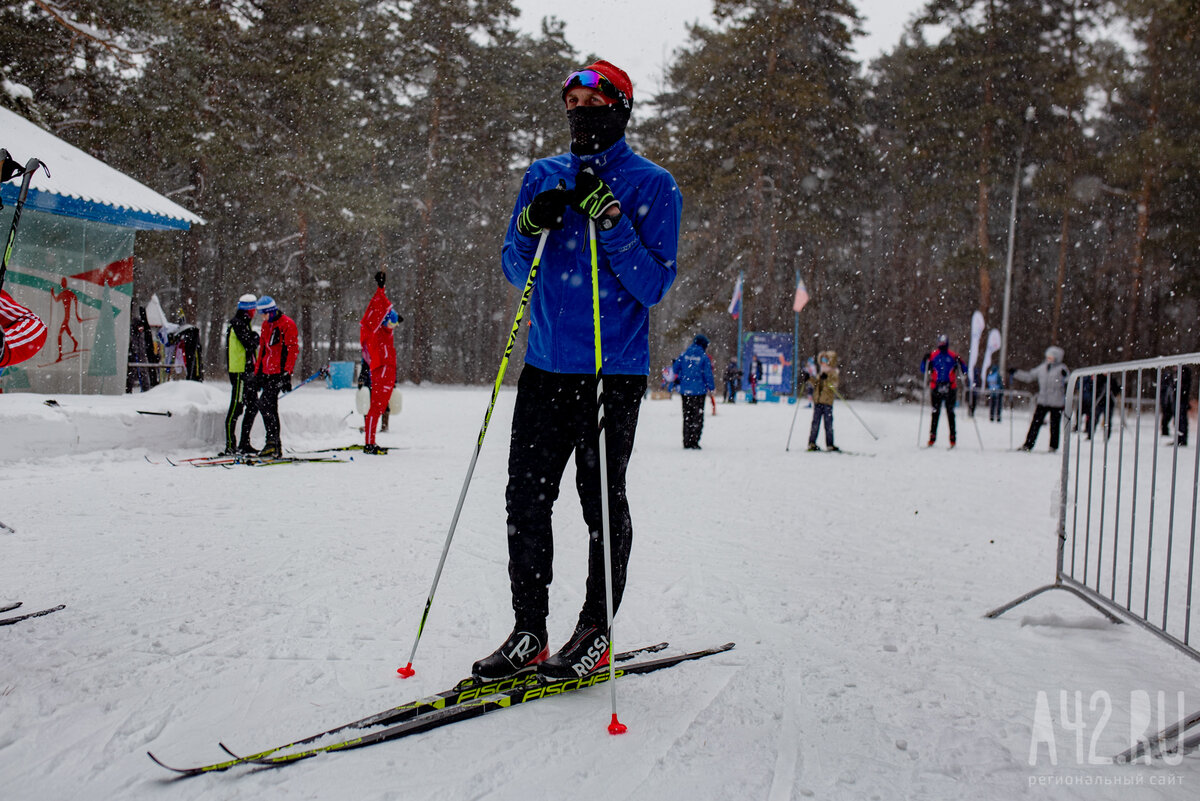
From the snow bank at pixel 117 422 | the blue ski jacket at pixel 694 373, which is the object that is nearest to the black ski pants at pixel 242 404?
the snow bank at pixel 117 422

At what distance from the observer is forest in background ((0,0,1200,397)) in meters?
23.3

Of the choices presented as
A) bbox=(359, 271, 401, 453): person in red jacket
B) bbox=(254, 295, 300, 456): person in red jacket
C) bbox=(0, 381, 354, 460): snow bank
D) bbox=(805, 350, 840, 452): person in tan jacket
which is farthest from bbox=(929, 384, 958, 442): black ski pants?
bbox=(0, 381, 354, 460): snow bank

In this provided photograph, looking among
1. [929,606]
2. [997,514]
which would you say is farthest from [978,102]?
[929,606]

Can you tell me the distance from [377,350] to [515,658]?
8.57 metres

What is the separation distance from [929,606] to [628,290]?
260 centimetres

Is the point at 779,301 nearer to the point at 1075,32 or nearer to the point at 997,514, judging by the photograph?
the point at 1075,32

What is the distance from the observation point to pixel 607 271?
9.35 feet

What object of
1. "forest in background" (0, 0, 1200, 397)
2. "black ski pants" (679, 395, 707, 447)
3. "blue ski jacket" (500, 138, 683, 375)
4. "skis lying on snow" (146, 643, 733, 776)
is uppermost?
"forest in background" (0, 0, 1200, 397)

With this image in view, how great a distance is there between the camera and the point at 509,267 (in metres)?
3.06

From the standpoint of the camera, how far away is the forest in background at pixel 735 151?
23328mm

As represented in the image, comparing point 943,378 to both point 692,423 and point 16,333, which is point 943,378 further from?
point 16,333

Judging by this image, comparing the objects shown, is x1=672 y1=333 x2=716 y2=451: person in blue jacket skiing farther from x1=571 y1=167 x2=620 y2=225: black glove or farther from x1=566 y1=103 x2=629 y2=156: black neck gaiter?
x1=571 y1=167 x2=620 y2=225: black glove

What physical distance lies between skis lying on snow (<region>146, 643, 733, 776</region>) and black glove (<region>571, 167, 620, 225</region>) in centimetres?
160

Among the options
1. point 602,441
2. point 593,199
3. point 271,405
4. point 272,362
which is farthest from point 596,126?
point 271,405
